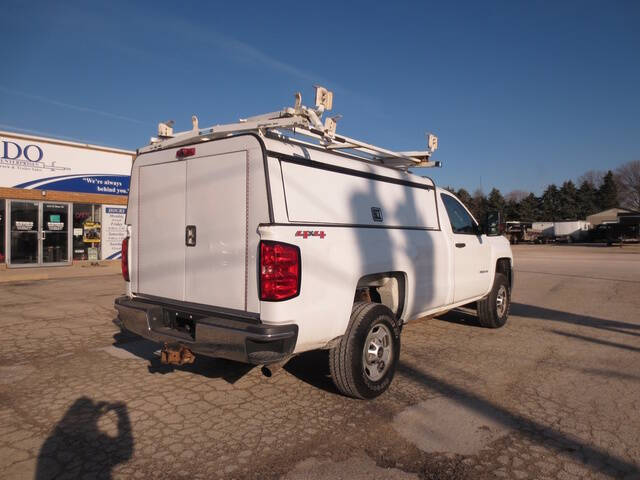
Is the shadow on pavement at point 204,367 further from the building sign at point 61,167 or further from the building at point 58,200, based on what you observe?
the building sign at point 61,167

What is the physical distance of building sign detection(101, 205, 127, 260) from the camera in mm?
17969

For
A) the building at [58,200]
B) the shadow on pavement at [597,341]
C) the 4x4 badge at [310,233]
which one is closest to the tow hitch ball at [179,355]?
the 4x4 badge at [310,233]

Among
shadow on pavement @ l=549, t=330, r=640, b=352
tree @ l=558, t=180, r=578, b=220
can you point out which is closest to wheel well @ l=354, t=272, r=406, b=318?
shadow on pavement @ l=549, t=330, r=640, b=352

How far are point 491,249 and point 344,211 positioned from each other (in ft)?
12.2

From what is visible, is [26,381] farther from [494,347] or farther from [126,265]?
[494,347]


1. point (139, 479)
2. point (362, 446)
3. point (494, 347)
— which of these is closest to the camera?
point (139, 479)

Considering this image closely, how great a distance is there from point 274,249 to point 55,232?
15.9 m

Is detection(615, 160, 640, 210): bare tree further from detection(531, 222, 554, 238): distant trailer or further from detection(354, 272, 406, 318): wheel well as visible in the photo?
detection(354, 272, 406, 318): wheel well

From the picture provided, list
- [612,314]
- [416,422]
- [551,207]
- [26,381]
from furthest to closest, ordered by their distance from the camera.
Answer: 1. [551,207]
2. [612,314]
3. [26,381]
4. [416,422]

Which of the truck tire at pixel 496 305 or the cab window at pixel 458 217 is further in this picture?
the truck tire at pixel 496 305

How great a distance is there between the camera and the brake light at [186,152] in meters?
4.23

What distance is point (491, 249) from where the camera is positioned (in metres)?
7.15

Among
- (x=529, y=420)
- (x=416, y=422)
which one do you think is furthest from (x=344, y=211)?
(x=529, y=420)

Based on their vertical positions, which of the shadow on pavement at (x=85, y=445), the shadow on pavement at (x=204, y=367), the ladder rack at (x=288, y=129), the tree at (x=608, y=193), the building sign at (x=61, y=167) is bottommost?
the shadow on pavement at (x=85, y=445)
